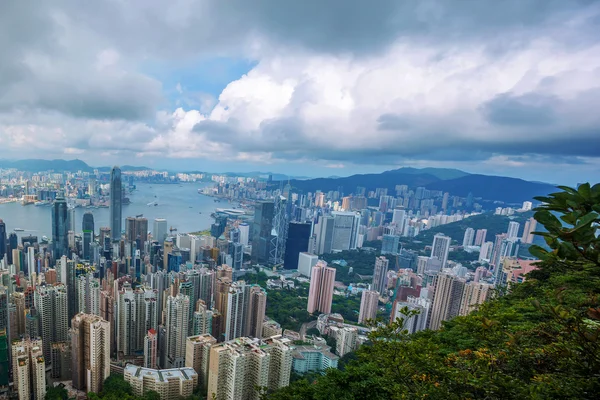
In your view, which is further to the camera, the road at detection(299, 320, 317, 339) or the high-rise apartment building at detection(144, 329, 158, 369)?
the road at detection(299, 320, 317, 339)

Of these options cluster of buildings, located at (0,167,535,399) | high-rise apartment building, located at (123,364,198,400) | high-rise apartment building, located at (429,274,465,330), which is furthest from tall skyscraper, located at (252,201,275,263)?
high-rise apartment building, located at (123,364,198,400)

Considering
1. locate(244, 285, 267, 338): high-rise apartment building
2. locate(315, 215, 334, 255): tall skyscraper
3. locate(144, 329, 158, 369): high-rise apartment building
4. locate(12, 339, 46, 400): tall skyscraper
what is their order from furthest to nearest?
locate(315, 215, 334, 255): tall skyscraper
locate(244, 285, 267, 338): high-rise apartment building
locate(144, 329, 158, 369): high-rise apartment building
locate(12, 339, 46, 400): tall skyscraper

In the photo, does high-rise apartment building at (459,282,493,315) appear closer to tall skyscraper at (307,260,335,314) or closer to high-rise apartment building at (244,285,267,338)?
tall skyscraper at (307,260,335,314)

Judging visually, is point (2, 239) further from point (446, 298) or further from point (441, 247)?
point (441, 247)

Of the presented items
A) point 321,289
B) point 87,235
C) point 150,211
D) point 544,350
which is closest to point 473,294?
point 321,289

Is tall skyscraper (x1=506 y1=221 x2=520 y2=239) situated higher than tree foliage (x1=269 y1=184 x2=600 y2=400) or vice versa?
tree foliage (x1=269 y1=184 x2=600 y2=400)

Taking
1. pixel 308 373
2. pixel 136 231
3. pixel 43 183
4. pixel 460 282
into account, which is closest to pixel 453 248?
pixel 460 282
